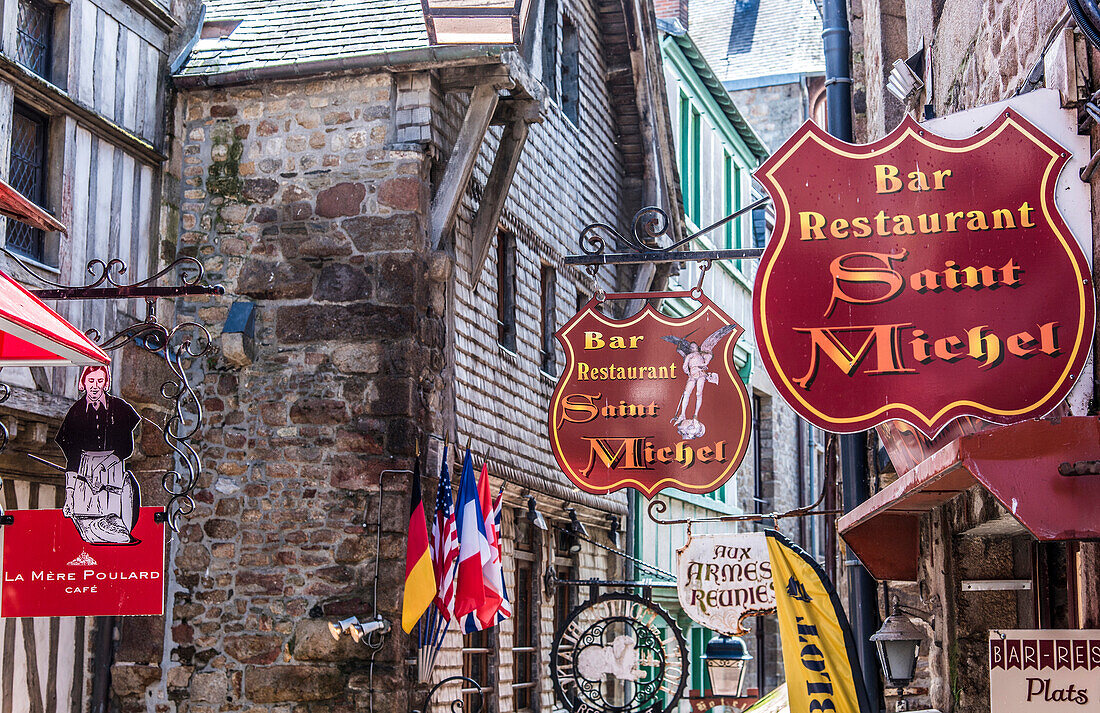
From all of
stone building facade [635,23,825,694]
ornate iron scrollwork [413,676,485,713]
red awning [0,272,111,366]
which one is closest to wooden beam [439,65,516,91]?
ornate iron scrollwork [413,676,485,713]

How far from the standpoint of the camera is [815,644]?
5785 mm

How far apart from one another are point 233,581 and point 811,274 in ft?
19.7

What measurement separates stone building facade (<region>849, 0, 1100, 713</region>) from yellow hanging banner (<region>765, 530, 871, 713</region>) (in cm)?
59

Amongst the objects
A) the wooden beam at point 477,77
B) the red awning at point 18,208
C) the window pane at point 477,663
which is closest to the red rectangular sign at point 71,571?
the red awning at point 18,208

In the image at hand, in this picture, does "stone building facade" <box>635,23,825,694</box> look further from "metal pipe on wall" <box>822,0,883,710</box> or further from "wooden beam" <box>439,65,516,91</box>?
"metal pipe on wall" <box>822,0,883,710</box>

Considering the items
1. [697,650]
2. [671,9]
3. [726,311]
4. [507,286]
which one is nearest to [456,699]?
[507,286]

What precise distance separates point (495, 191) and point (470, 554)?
10.0ft

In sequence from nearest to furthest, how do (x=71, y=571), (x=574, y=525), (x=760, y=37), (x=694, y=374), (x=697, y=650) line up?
(x=71, y=571) → (x=694, y=374) → (x=574, y=525) → (x=697, y=650) → (x=760, y=37)

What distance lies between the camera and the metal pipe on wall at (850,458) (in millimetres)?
7805

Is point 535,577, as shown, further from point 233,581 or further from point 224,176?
point 224,176

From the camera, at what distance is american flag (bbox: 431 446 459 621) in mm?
9203

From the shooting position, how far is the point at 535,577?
12414 millimetres

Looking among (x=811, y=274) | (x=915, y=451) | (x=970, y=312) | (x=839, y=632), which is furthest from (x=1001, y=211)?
(x=839, y=632)

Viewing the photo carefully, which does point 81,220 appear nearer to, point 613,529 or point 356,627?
point 356,627
